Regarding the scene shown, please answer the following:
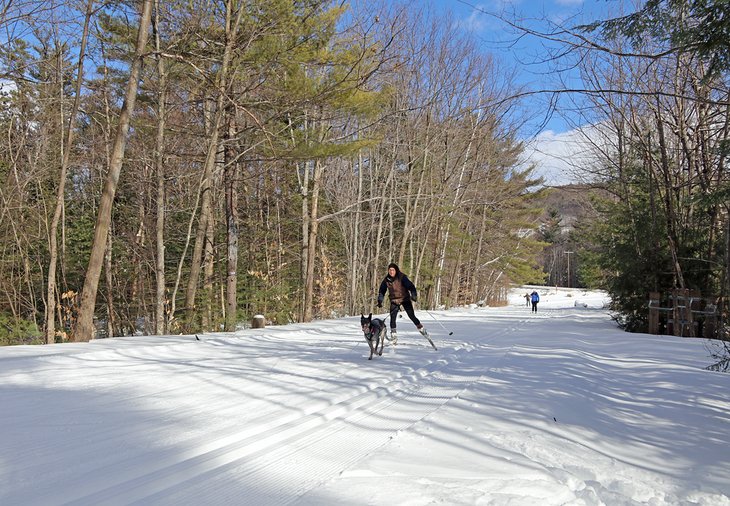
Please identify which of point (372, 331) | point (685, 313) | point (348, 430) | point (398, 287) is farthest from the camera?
point (685, 313)

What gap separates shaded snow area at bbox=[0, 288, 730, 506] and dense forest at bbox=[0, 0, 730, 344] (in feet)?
11.0

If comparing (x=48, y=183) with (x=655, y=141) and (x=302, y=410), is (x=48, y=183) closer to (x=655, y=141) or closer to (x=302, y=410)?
(x=302, y=410)

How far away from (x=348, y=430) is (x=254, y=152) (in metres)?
12.6

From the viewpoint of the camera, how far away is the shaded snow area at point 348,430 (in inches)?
131

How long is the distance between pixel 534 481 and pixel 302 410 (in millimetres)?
2551

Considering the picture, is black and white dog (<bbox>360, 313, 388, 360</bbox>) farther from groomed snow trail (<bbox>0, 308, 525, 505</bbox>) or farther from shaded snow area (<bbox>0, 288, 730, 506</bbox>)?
shaded snow area (<bbox>0, 288, 730, 506</bbox>)

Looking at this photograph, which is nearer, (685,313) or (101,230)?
(101,230)

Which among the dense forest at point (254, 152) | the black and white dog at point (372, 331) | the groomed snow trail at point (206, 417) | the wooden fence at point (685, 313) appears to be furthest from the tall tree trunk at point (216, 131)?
the wooden fence at point (685, 313)

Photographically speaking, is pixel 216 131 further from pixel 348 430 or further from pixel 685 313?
pixel 685 313

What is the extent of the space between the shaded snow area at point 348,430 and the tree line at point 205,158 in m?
3.52

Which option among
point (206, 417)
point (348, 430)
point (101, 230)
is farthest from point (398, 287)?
point (101, 230)

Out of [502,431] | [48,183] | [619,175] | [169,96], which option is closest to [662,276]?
[619,175]

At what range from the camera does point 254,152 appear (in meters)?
15.6

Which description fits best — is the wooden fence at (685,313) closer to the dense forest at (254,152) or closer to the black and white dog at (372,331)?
the dense forest at (254,152)
